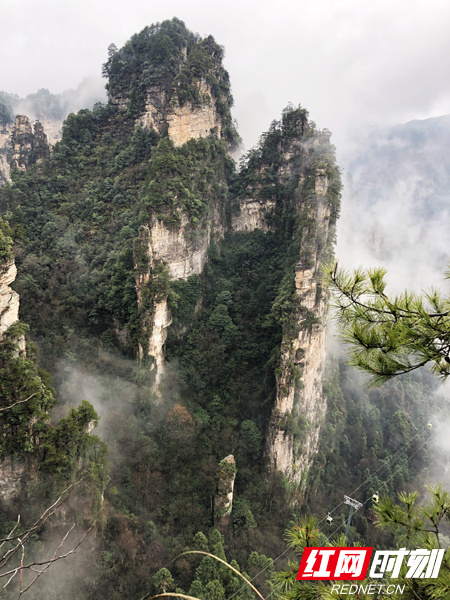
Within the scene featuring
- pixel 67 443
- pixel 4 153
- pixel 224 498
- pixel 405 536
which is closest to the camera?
pixel 405 536

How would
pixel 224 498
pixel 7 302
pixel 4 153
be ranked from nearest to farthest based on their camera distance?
1. pixel 7 302
2. pixel 224 498
3. pixel 4 153

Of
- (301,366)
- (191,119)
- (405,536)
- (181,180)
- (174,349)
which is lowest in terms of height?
(301,366)

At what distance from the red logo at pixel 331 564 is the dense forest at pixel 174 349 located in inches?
446

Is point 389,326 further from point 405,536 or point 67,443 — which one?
point 67,443

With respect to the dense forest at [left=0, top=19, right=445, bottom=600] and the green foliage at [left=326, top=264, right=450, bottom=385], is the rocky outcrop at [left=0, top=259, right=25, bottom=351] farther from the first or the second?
the green foliage at [left=326, top=264, right=450, bottom=385]

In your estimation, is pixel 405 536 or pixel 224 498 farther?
pixel 224 498

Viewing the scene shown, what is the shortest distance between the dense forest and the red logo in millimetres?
11329

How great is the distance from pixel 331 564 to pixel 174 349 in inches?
871

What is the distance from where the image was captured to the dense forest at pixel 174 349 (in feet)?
44.5

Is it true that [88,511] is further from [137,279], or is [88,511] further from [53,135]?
[53,135]

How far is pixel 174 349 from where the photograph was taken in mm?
25109

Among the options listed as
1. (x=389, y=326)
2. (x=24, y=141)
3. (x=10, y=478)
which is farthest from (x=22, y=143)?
(x=389, y=326)

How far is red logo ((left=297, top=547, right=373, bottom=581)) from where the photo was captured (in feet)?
11.3

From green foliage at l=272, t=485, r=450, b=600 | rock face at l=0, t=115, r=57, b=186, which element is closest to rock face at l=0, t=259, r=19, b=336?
green foliage at l=272, t=485, r=450, b=600
